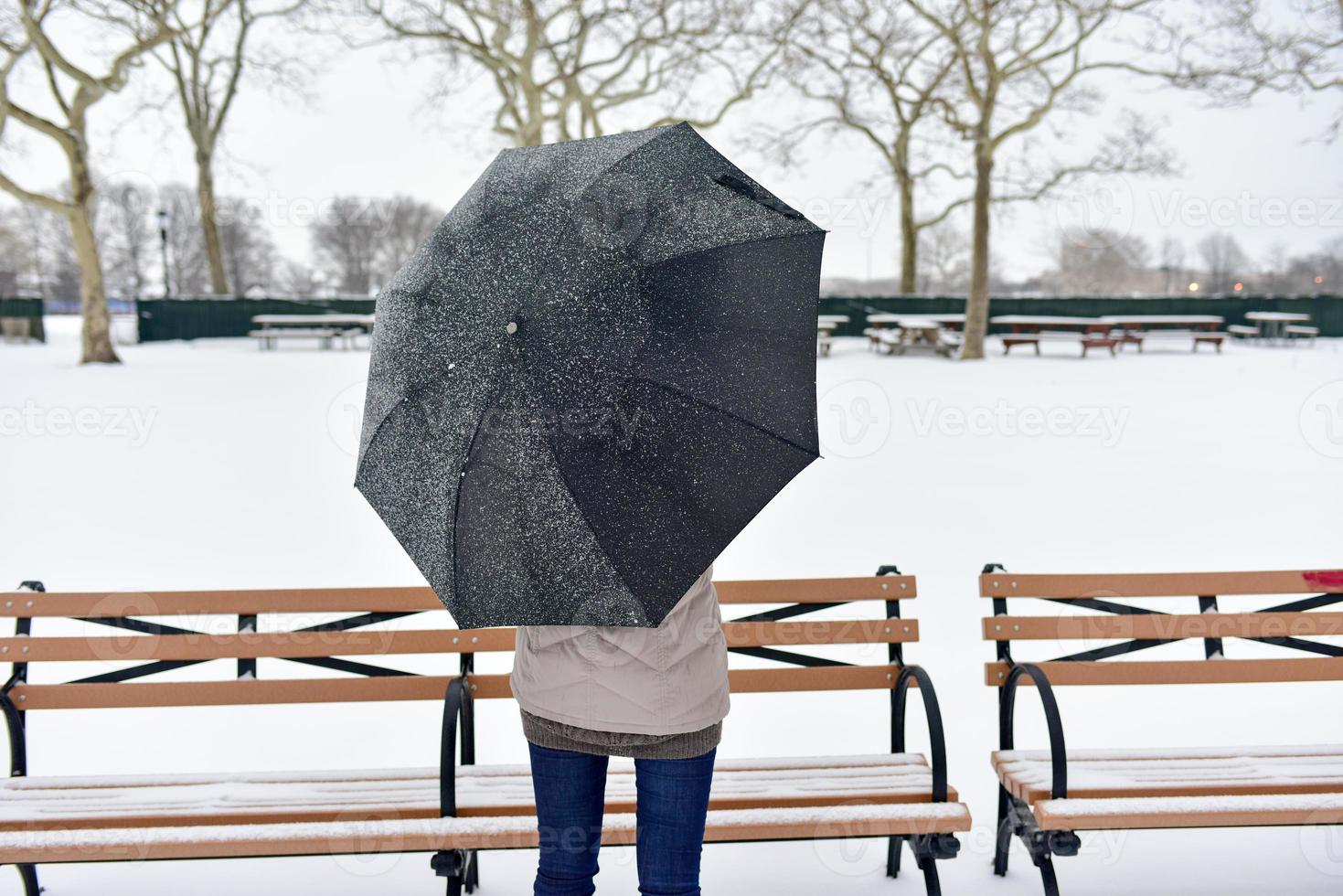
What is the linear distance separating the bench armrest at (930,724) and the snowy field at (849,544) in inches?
17.2

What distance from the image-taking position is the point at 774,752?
426 cm

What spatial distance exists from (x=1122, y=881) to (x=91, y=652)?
339 cm

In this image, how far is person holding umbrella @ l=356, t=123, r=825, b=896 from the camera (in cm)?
187

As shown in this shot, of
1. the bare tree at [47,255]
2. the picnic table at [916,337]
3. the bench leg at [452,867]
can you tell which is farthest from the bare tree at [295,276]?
the bench leg at [452,867]

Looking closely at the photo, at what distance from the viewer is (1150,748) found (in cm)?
345

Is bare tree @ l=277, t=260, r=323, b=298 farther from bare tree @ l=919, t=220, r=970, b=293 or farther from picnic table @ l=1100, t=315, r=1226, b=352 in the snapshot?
picnic table @ l=1100, t=315, r=1226, b=352

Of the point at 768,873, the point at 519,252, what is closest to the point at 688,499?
the point at 519,252

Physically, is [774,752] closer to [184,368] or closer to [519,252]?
[519,252]

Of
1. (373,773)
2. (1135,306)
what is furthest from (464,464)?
(1135,306)

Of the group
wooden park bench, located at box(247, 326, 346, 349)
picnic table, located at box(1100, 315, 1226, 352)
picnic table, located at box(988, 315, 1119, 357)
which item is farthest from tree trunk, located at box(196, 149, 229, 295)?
picnic table, located at box(1100, 315, 1226, 352)

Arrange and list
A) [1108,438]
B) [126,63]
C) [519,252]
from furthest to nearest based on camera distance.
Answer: [126,63]
[1108,438]
[519,252]

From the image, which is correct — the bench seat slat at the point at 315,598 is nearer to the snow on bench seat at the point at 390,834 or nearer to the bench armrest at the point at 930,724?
the bench armrest at the point at 930,724

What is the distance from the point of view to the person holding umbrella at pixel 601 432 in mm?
1867

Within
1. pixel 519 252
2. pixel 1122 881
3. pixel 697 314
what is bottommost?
pixel 1122 881
